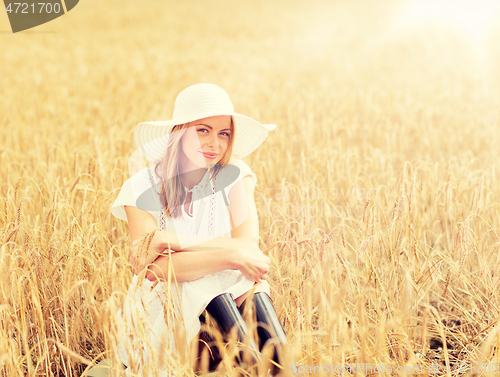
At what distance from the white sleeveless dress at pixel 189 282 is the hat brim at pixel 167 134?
0.09 metres

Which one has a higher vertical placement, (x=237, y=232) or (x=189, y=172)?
(x=189, y=172)

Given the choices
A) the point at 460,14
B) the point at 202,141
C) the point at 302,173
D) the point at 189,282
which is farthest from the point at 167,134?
the point at 460,14

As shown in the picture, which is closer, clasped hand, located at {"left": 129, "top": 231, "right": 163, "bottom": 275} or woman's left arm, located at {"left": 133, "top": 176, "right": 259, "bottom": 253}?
clasped hand, located at {"left": 129, "top": 231, "right": 163, "bottom": 275}

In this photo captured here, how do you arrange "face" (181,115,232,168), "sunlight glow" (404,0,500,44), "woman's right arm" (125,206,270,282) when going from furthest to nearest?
"sunlight glow" (404,0,500,44) < "face" (181,115,232,168) < "woman's right arm" (125,206,270,282)

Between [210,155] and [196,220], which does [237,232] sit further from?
[210,155]

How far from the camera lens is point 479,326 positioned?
1704 millimetres

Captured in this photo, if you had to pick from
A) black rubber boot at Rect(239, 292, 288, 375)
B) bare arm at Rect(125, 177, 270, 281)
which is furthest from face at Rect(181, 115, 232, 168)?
black rubber boot at Rect(239, 292, 288, 375)

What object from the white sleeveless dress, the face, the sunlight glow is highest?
the sunlight glow

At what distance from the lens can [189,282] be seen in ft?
4.51

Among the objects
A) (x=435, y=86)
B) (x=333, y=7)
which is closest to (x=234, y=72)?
(x=435, y=86)

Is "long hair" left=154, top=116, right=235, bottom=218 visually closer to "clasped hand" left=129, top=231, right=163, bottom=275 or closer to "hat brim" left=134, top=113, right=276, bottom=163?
"hat brim" left=134, top=113, right=276, bottom=163

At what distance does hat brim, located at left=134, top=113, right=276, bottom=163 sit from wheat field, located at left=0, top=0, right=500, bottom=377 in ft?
1.21

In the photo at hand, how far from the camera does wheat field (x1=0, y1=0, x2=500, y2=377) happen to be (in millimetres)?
1405

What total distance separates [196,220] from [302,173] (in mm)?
1363
